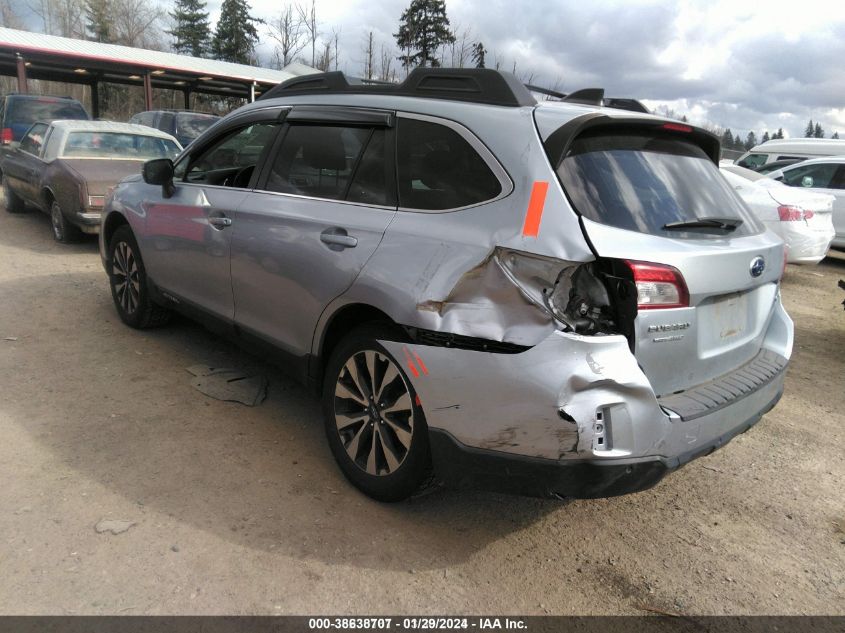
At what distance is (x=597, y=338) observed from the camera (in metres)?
2.32

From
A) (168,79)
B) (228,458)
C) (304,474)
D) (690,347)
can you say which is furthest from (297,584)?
(168,79)

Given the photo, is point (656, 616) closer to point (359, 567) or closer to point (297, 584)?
point (359, 567)

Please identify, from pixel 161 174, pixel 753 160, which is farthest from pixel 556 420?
pixel 753 160

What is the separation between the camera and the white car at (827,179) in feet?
37.0

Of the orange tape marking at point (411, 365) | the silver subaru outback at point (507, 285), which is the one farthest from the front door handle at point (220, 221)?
the orange tape marking at point (411, 365)

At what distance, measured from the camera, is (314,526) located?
290cm

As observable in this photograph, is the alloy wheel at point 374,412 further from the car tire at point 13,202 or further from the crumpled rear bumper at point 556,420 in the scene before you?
the car tire at point 13,202

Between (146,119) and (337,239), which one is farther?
(146,119)

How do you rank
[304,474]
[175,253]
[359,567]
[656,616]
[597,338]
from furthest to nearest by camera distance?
[175,253], [304,474], [359,567], [656,616], [597,338]

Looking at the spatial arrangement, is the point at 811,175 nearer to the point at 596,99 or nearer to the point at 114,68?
the point at 596,99

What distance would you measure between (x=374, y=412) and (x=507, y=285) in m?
0.97

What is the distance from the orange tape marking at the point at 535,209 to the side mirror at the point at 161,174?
303cm

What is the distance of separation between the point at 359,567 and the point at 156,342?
10.3 ft

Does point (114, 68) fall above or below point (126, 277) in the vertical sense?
above
